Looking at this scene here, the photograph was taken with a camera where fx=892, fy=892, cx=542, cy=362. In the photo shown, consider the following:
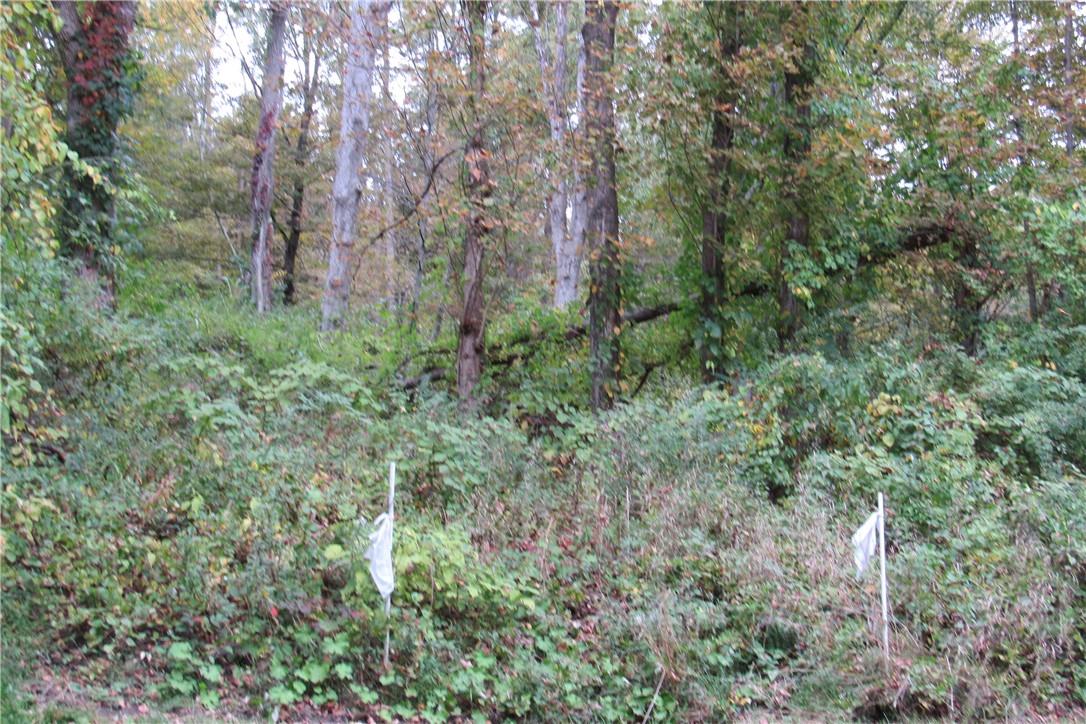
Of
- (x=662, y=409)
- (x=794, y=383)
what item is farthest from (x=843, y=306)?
(x=662, y=409)

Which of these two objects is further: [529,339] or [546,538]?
[529,339]

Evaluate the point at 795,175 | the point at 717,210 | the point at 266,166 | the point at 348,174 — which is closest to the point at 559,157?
the point at 717,210

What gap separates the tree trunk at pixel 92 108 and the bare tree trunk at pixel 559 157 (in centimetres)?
528

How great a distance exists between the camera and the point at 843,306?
12.0 metres

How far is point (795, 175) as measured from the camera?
11.4 meters

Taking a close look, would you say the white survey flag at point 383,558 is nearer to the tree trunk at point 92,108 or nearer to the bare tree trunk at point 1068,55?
the tree trunk at point 92,108

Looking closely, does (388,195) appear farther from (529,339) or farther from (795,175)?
(795,175)

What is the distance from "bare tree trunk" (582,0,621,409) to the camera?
11375 mm

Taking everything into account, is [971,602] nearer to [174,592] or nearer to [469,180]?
[174,592]

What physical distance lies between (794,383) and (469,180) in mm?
4808

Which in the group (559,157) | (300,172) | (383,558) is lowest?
(383,558)

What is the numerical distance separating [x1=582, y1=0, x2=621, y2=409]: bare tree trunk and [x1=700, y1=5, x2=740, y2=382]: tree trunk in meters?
1.20

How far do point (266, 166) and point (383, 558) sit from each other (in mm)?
14566

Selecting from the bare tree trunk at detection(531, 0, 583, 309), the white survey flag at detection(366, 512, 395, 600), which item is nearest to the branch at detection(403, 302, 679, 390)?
the bare tree trunk at detection(531, 0, 583, 309)
